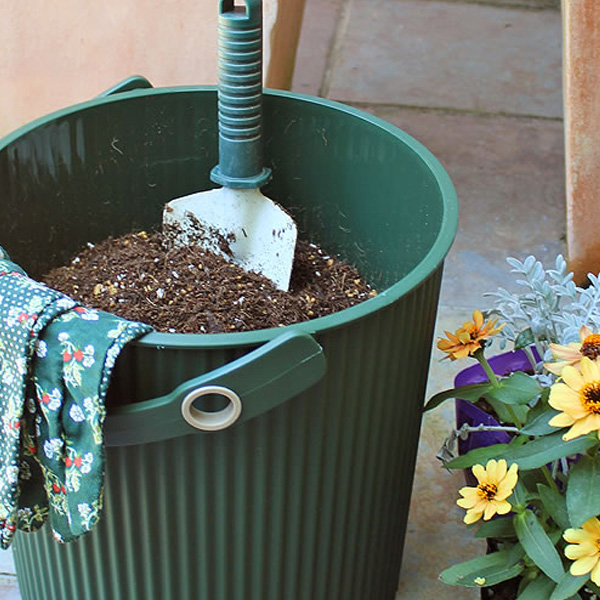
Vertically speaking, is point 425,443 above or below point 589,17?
below

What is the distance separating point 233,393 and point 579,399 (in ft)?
1.53

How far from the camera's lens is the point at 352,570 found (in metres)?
1.56

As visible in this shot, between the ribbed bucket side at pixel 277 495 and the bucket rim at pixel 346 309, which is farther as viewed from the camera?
the ribbed bucket side at pixel 277 495

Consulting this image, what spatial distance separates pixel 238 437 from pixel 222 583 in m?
0.29

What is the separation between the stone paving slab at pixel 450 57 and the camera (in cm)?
356

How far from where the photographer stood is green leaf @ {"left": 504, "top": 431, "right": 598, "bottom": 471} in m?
1.42

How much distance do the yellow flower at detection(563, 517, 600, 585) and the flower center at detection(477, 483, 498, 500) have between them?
0.11 m

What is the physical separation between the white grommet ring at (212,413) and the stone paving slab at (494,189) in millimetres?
1527

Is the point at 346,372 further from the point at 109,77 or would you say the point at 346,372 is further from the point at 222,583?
the point at 109,77

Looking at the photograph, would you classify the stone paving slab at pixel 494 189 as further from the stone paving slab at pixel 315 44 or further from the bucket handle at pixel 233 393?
the bucket handle at pixel 233 393

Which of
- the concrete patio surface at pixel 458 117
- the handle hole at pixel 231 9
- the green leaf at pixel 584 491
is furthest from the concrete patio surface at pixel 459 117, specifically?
the handle hole at pixel 231 9

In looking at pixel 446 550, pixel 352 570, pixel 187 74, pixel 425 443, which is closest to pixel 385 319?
pixel 352 570

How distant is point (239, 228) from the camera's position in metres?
1.78

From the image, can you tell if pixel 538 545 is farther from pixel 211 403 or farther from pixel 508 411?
pixel 211 403
